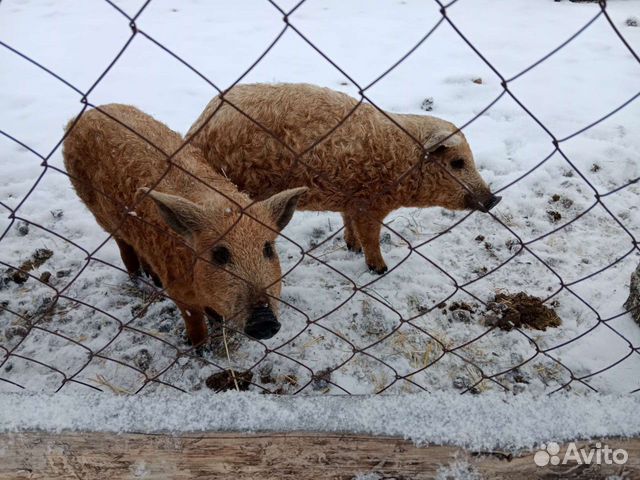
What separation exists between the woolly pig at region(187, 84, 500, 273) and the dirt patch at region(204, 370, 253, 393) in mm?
1308

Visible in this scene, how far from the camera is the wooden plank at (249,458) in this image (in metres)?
2.02

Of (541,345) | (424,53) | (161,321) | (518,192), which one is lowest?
(541,345)

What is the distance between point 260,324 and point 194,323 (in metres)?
1.03

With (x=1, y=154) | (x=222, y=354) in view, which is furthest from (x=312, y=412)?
(x=1, y=154)

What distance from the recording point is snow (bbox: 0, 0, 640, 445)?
2170 mm

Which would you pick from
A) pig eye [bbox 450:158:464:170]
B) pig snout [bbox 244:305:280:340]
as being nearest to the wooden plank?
pig snout [bbox 244:305:280:340]

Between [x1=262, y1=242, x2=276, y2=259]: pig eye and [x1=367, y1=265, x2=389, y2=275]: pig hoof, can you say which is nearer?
[x1=262, y1=242, x2=276, y2=259]: pig eye

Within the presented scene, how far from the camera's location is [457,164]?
4.18 m

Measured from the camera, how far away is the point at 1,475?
2008 mm

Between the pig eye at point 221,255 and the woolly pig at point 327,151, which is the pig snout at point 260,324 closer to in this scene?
the pig eye at point 221,255

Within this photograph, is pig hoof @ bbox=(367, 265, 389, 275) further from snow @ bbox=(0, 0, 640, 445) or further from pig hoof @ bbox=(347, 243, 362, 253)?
pig hoof @ bbox=(347, 243, 362, 253)

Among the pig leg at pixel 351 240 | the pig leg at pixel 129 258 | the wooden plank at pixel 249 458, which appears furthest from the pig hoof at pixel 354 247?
the wooden plank at pixel 249 458

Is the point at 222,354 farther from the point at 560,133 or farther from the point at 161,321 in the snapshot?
the point at 560,133

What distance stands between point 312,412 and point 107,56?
21.6ft
